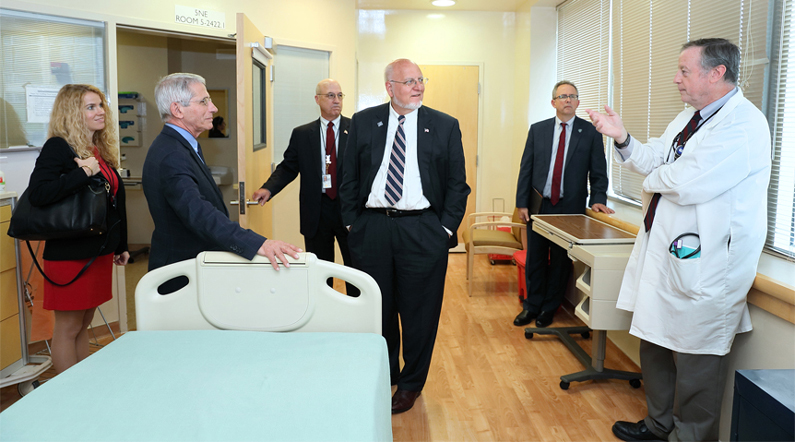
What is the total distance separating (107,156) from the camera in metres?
2.84

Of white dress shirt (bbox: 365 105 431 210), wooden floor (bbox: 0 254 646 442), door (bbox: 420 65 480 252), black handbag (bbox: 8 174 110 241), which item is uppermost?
door (bbox: 420 65 480 252)

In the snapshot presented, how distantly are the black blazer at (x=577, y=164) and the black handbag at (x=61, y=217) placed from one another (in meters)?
2.81

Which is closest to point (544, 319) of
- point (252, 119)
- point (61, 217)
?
point (252, 119)

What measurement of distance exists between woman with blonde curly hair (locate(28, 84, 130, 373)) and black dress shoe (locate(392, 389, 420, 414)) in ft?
4.96

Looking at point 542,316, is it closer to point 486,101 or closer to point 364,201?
point 364,201

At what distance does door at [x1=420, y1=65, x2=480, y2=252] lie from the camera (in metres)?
6.37

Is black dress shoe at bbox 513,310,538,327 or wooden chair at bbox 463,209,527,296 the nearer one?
black dress shoe at bbox 513,310,538,327

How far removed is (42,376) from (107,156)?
135cm

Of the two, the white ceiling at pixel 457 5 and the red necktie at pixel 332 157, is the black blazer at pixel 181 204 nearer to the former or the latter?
the red necktie at pixel 332 157

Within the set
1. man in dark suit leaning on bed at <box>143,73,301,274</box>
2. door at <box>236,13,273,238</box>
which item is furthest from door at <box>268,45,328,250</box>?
man in dark suit leaning on bed at <box>143,73,301,274</box>

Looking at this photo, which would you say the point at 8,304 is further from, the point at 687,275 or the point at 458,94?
the point at 458,94

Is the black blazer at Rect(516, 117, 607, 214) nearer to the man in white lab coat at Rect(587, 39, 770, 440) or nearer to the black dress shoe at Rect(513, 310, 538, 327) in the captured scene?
the black dress shoe at Rect(513, 310, 538, 327)

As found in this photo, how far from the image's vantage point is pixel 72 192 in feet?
8.34

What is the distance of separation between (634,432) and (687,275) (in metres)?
0.82
